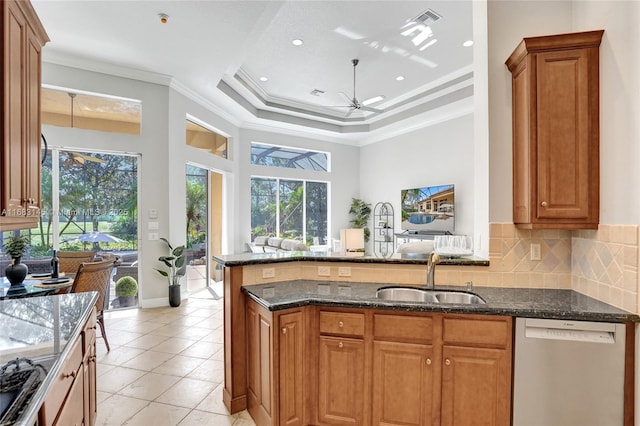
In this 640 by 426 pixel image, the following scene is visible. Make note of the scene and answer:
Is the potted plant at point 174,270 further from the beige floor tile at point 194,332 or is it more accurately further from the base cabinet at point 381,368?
the base cabinet at point 381,368

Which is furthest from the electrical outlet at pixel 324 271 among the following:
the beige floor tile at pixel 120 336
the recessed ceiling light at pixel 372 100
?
the recessed ceiling light at pixel 372 100

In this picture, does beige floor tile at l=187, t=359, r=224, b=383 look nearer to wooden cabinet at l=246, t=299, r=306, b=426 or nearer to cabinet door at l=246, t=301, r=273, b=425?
cabinet door at l=246, t=301, r=273, b=425

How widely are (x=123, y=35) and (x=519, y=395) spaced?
17.2ft

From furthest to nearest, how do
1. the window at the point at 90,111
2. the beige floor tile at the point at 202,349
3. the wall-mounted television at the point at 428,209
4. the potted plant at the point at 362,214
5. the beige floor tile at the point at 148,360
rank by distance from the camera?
1. the potted plant at the point at 362,214
2. the wall-mounted television at the point at 428,209
3. the window at the point at 90,111
4. the beige floor tile at the point at 202,349
5. the beige floor tile at the point at 148,360

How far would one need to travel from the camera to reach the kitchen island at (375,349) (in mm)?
1958

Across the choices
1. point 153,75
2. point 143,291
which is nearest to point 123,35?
point 153,75

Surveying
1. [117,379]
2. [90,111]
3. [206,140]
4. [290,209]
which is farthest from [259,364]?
[290,209]

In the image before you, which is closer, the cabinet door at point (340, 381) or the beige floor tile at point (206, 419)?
the cabinet door at point (340, 381)

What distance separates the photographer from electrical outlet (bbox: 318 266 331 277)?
2797 mm

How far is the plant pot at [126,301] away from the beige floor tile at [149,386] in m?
2.43

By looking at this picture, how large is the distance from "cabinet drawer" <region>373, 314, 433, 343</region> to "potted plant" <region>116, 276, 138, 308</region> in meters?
4.42

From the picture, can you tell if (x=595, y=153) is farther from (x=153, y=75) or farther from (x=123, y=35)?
(x=153, y=75)

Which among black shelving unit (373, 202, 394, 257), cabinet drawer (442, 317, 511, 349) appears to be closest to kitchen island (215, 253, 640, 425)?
cabinet drawer (442, 317, 511, 349)

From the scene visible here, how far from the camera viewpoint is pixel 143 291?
516cm
